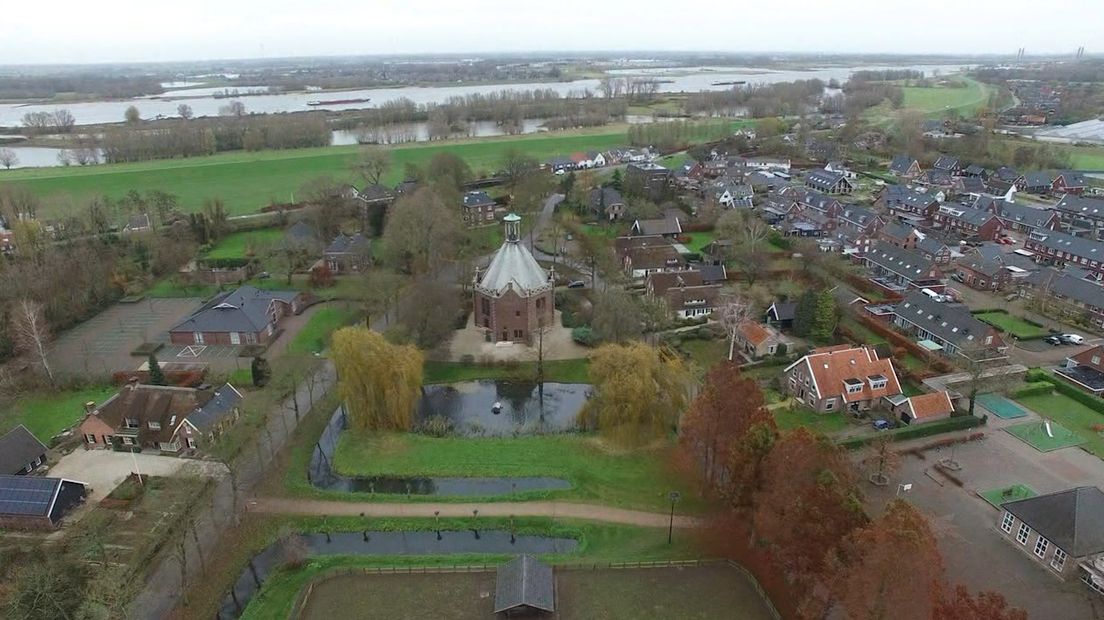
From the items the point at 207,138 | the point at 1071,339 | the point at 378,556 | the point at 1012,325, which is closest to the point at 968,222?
the point at 1012,325

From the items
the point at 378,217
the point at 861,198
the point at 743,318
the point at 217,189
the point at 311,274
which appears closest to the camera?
the point at 743,318

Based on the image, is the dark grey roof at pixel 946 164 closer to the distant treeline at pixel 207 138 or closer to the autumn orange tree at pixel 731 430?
the autumn orange tree at pixel 731 430

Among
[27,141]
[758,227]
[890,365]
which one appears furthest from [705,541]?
[27,141]

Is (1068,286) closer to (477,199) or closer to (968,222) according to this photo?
(968,222)

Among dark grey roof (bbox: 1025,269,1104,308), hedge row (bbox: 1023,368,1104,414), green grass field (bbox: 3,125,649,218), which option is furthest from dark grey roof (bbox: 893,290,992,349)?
green grass field (bbox: 3,125,649,218)

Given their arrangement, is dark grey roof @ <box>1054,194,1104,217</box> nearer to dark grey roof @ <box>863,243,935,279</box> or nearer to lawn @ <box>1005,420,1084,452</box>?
dark grey roof @ <box>863,243,935,279</box>

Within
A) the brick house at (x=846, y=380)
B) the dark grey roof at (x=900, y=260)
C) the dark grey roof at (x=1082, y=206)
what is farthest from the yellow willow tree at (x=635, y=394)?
the dark grey roof at (x=1082, y=206)

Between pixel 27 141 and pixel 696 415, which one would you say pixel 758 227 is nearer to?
pixel 696 415
